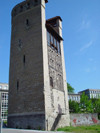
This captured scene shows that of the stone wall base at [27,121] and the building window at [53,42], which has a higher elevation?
the building window at [53,42]

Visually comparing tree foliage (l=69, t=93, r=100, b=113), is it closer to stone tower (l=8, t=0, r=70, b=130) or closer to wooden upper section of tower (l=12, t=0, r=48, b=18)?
stone tower (l=8, t=0, r=70, b=130)

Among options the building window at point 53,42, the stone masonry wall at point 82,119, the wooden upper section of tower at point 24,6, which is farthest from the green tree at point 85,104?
the wooden upper section of tower at point 24,6

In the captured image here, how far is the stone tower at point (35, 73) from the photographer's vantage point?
16547mm

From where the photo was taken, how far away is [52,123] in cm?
1625

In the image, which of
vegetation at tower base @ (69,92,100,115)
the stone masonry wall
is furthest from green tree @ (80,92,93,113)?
the stone masonry wall

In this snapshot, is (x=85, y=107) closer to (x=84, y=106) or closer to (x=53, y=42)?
(x=84, y=106)

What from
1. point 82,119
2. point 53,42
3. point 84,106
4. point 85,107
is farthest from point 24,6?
point 85,107

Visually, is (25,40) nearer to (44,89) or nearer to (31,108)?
(44,89)

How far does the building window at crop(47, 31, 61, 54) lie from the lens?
20809 mm

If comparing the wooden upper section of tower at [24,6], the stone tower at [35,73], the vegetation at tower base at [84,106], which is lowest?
the vegetation at tower base at [84,106]

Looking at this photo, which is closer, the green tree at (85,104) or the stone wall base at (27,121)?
the stone wall base at (27,121)

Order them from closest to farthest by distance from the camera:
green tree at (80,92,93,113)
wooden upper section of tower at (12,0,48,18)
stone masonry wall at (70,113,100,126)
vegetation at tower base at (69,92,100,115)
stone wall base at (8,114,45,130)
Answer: stone wall base at (8,114,45,130)
stone masonry wall at (70,113,100,126)
wooden upper section of tower at (12,0,48,18)
vegetation at tower base at (69,92,100,115)
green tree at (80,92,93,113)

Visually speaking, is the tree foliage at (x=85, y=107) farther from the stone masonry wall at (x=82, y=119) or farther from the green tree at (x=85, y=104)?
the stone masonry wall at (x=82, y=119)

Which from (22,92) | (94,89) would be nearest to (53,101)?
(22,92)
